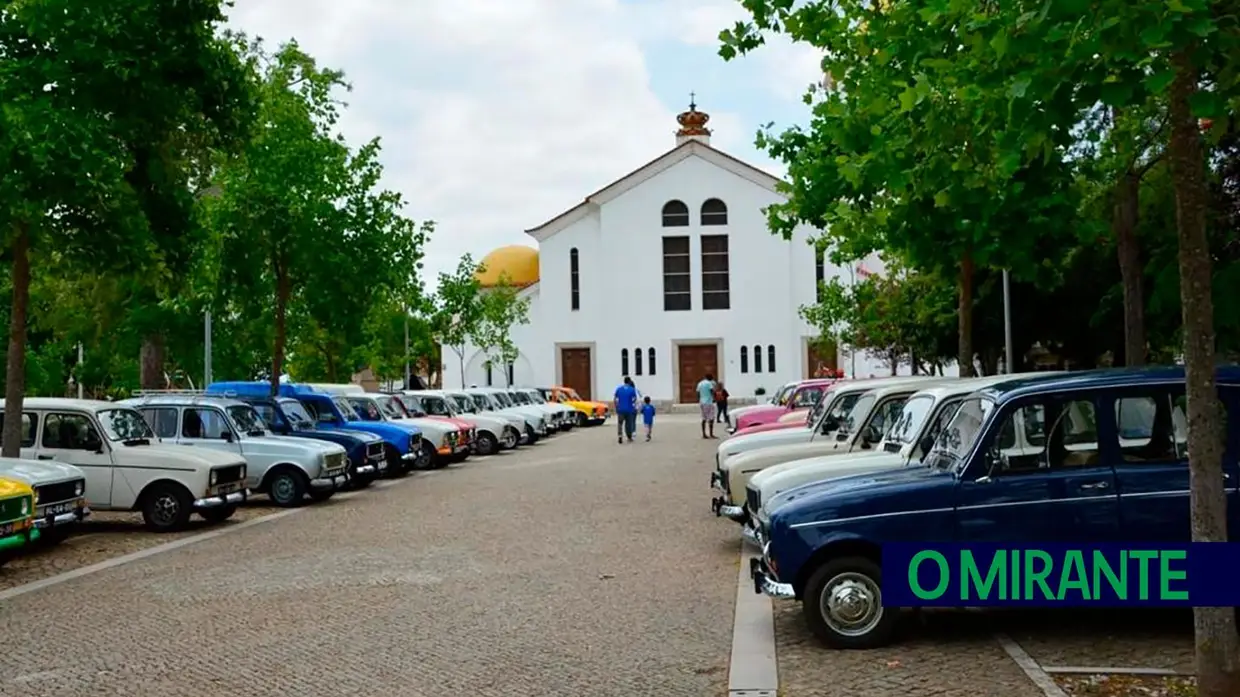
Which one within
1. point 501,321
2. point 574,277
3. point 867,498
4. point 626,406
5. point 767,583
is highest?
point 574,277

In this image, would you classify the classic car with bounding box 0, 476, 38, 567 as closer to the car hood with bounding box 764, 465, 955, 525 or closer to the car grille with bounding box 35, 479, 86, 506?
the car grille with bounding box 35, 479, 86, 506

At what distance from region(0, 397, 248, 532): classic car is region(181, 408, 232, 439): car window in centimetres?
224

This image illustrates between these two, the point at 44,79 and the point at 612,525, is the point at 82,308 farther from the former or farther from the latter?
the point at 612,525

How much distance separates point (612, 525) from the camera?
15305 millimetres

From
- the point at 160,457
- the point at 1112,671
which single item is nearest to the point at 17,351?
the point at 160,457

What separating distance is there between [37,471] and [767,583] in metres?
8.70

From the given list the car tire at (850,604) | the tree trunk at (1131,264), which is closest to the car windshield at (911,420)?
the car tire at (850,604)

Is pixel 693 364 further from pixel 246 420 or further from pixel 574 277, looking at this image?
pixel 246 420

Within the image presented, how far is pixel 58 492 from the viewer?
13.3m

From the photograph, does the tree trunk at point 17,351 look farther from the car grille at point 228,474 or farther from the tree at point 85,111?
the car grille at point 228,474

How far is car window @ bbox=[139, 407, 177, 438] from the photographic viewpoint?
60.1 feet

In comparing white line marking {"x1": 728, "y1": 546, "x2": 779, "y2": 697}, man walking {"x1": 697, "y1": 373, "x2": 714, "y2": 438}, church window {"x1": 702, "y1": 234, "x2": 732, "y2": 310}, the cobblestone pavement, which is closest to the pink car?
the cobblestone pavement

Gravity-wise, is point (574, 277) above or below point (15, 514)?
above

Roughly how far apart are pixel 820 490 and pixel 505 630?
7.97ft
